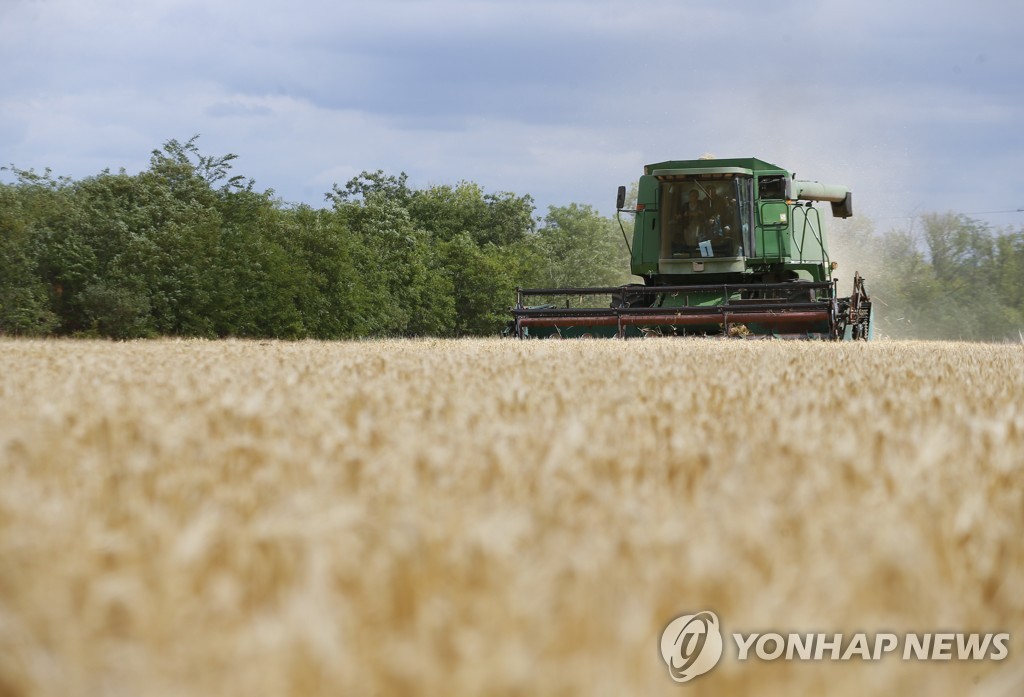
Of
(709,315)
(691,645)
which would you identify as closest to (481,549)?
(691,645)

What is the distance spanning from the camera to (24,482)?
204 centimetres

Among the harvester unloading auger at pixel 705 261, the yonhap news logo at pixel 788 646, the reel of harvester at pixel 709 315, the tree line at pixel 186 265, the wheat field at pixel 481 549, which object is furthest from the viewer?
the tree line at pixel 186 265

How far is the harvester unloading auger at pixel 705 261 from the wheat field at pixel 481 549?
1442 cm

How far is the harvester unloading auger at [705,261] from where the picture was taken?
1730cm

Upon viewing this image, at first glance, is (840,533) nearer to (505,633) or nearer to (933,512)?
(933,512)

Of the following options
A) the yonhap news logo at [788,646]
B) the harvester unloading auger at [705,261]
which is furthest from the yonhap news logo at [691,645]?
the harvester unloading auger at [705,261]

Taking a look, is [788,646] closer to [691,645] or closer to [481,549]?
[691,645]

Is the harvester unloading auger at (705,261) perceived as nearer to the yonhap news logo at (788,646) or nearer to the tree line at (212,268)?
the tree line at (212,268)

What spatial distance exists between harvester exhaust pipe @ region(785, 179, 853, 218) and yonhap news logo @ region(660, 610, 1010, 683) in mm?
19192

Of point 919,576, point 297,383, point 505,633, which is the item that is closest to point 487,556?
point 505,633

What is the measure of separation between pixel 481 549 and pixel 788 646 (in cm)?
36

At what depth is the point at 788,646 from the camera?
1221 millimetres

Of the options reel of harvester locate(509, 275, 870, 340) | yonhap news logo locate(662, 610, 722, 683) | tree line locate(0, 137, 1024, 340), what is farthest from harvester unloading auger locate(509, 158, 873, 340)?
yonhap news logo locate(662, 610, 722, 683)

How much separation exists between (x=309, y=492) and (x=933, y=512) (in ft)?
3.33
